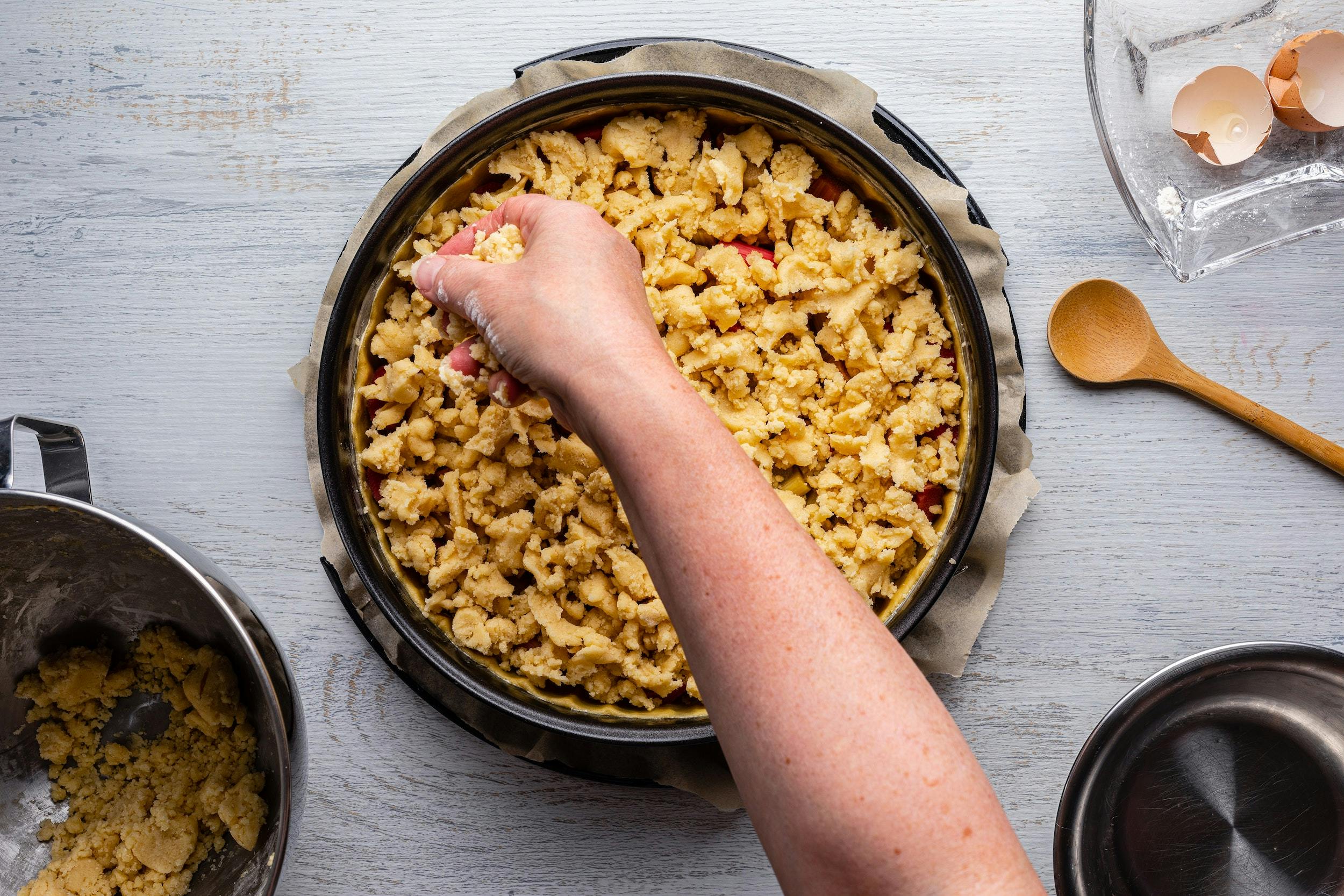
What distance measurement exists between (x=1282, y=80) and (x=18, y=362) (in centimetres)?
193

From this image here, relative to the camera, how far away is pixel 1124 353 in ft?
4.37

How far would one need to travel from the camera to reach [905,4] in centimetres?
136

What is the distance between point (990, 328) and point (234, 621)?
1.01 m

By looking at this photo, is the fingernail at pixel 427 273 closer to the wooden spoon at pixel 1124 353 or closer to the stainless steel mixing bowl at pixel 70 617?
the stainless steel mixing bowl at pixel 70 617

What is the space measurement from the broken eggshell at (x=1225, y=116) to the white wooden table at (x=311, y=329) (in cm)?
13

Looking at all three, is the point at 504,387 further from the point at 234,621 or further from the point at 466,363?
the point at 234,621

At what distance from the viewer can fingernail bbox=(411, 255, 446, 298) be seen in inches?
40.5

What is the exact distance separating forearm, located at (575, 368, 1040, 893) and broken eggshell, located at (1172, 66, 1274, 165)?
975 mm

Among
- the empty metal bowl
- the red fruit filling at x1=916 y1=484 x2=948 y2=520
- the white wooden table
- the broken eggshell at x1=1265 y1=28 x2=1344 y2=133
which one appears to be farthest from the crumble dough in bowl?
the broken eggshell at x1=1265 y1=28 x2=1344 y2=133

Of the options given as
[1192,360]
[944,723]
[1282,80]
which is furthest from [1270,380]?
[944,723]

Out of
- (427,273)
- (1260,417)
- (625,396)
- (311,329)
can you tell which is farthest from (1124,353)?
(311,329)

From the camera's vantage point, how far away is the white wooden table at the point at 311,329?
53.2 inches

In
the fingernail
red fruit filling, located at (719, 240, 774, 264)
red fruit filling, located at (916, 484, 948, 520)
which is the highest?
red fruit filling, located at (719, 240, 774, 264)

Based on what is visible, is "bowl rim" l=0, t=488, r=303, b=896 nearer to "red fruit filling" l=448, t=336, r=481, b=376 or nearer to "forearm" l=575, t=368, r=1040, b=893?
"red fruit filling" l=448, t=336, r=481, b=376
